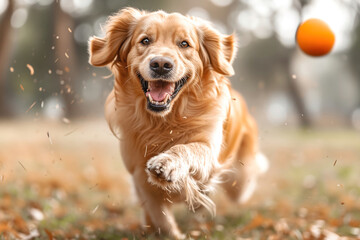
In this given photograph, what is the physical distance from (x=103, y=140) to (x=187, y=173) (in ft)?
27.4

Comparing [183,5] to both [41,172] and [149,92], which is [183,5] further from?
[149,92]

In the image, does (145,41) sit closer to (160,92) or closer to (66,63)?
(160,92)

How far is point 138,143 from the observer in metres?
2.97

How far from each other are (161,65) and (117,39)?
0.59 metres

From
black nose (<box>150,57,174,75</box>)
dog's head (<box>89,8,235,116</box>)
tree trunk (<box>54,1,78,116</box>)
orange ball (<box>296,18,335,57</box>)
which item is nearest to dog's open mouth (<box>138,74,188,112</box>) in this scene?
dog's head (<box>89,8,235,116</box>)

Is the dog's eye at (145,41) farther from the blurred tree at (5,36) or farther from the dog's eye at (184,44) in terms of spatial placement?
the blurred tree at (5,36)

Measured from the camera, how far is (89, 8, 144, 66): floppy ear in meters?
2.74

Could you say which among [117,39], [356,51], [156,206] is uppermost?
[117,39]

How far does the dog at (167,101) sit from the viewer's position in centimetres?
240

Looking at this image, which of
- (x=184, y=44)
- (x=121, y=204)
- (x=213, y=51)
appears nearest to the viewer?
(x=184, y=44)

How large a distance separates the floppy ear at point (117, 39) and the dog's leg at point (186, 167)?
0.73 meters

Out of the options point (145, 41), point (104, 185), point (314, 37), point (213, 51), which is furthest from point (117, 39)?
point (104, 185)

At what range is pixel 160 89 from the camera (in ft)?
7.97

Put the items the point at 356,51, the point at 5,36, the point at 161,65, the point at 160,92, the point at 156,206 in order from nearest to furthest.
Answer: the point at 161,65 → the point at 160,92 → the point at 156,206 → the point at 5,36 → the point at 356,51
